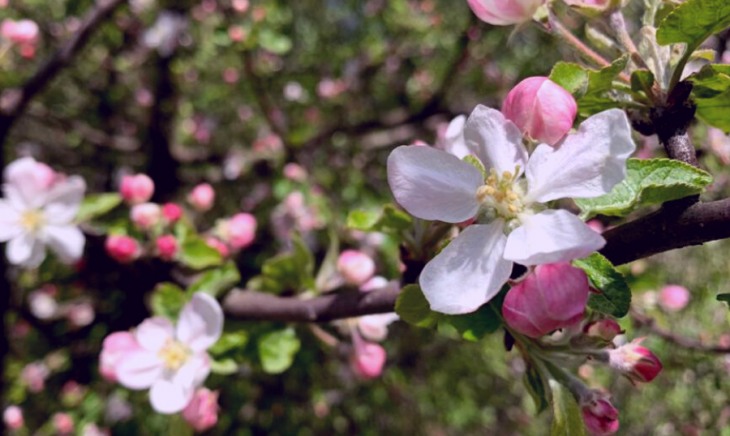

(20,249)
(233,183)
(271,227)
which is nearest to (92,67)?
(233,183)

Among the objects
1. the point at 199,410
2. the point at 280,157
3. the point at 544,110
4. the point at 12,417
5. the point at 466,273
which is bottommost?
the point at 12,417

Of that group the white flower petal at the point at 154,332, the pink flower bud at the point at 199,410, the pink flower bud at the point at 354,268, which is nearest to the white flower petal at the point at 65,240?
the white flower petal at the point at 154,332

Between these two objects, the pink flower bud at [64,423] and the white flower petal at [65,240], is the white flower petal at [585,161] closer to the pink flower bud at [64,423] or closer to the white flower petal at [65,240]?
the white flower petal at [65,240]

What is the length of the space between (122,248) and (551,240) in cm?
86

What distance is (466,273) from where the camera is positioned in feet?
1.84

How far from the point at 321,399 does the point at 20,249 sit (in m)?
1.13

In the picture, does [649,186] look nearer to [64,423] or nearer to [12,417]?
[64,423]

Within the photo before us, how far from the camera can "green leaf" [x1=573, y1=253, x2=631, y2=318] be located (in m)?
0.54

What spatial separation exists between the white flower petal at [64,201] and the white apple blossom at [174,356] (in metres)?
0.30

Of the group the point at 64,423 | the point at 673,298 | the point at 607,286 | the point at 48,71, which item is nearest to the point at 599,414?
the point at 607,286

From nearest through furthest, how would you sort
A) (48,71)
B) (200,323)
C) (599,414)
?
(599,414) < (200,323) < (48,71)

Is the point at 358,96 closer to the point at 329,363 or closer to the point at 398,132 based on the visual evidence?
the point at 398,132

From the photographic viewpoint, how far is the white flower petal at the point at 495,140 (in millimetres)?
583

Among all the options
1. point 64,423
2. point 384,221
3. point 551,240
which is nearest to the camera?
point 551,240
